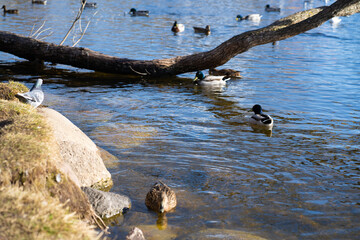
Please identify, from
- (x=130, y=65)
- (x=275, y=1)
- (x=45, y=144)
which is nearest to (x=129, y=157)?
(x=45, y=144)

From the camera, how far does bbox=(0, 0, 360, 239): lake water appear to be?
639 centimetres

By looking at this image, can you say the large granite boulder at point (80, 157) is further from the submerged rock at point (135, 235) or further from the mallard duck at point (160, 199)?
the submerged rock at point (135, 235)

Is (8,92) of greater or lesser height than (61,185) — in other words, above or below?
above

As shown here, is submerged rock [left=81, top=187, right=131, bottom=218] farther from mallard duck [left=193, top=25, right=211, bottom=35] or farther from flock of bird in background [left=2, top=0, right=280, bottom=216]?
mallard duck [left=193, top=25, right=211, bottom=35]

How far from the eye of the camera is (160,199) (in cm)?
612

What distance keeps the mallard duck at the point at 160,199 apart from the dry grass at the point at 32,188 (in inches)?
46.1

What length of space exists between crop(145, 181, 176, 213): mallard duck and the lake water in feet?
0.42

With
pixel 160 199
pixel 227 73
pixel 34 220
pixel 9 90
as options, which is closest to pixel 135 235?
pixel 160 199

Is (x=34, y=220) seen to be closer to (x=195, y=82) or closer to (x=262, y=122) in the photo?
(x=262, y=122)

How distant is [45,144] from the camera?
17.0 ft

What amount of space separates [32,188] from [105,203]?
5.45 ft

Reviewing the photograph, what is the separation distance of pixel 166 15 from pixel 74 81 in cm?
2341

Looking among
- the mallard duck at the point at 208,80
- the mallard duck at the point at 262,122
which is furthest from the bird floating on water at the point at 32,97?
the mallard duck at the point at 208,80

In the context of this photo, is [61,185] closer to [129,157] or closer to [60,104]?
[129,157]
